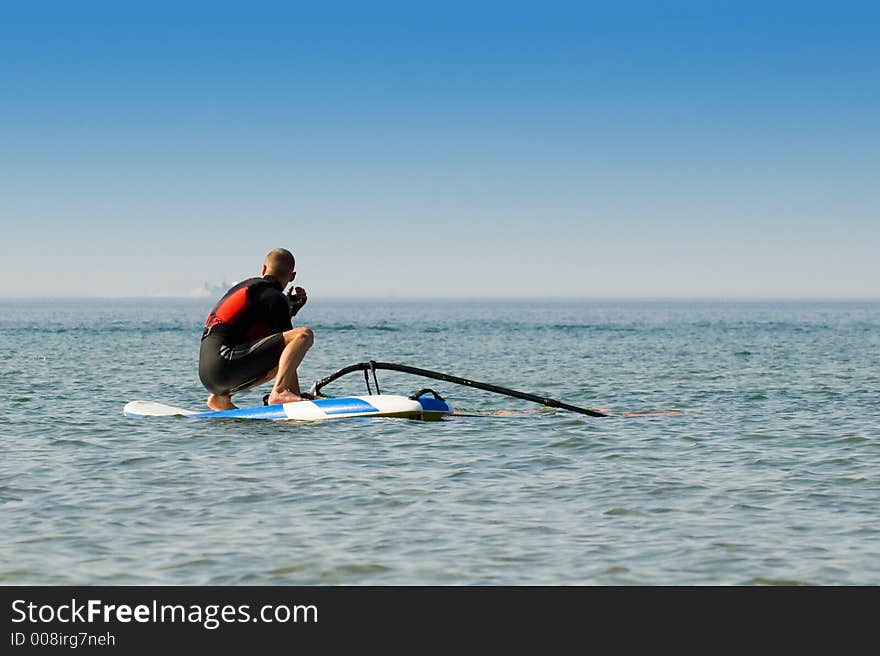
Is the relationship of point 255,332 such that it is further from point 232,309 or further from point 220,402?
point 220,402

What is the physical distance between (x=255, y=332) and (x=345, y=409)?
6.07ft

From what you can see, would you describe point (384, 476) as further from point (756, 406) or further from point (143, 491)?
Result: point (756, 406)

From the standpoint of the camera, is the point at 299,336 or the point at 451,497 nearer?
the point at 451,497

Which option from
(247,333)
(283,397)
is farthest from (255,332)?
(283,397)

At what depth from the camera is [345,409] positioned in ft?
54.9

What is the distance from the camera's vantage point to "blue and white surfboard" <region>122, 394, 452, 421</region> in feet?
54.3

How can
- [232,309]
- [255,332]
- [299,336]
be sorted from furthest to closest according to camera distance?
1. [255,332]
2. [232,309]
3. [299,336]

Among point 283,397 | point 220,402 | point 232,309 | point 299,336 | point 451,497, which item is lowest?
point 451,497

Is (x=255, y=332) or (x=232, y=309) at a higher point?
(x=232, y=309)

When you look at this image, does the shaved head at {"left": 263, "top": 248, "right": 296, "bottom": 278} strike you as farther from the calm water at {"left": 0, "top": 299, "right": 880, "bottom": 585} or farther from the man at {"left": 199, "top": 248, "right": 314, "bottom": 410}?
the calm water at {"left": 0, "top": 299, "right": 880, "bottom": 585}

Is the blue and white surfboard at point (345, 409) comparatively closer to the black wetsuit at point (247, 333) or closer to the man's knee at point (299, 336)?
the black wetsuit at point (247, 333)

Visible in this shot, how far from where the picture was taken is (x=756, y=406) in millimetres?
21234
